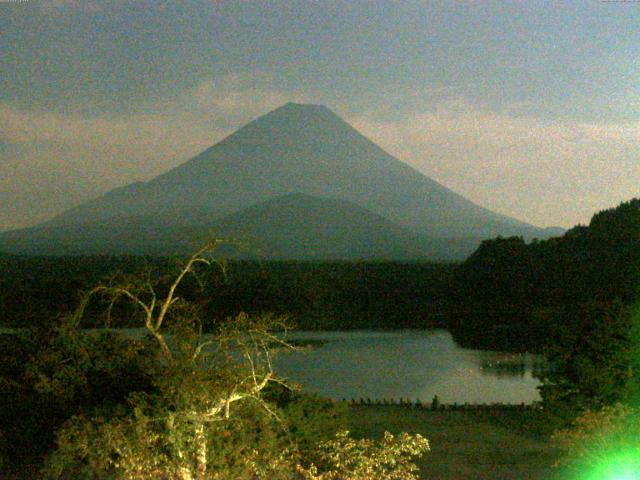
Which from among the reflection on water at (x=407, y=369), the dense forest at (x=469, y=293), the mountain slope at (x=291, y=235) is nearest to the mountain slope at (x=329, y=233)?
the mountain slope at (x=291, y=235)

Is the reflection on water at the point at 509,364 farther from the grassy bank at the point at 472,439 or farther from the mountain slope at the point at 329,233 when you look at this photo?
the mountain slope at the point at 329,233

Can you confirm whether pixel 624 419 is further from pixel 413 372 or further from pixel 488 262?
pixel 488 262

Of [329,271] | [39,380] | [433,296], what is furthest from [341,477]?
[329,271]

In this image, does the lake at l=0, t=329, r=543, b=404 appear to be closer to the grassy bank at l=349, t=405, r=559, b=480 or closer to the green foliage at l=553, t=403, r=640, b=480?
the grassy bank at l=349, t=405, r=559, b=480

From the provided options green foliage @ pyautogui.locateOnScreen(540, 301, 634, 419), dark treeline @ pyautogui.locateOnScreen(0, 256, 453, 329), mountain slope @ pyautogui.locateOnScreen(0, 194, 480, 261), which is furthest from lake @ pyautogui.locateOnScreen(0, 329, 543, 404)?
mountain slope @ pyautogui.locateOnScreen(0, 194, 480, 261)

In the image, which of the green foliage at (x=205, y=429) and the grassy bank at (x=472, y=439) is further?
the grassy bank at (x=472, y=439)

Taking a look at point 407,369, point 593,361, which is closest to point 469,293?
point 407,369
